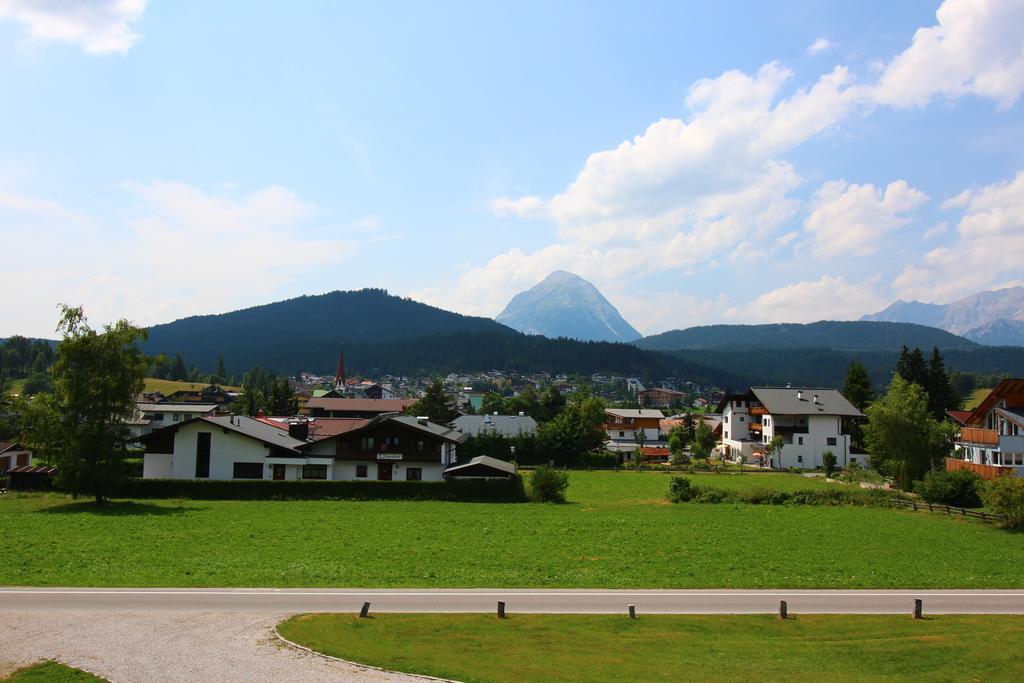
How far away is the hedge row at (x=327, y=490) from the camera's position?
167ft

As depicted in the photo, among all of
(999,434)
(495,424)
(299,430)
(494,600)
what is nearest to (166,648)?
(494,600)

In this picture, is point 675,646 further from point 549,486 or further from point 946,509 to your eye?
point 946,509

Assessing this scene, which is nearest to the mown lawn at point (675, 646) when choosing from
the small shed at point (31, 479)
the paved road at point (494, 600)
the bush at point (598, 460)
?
the paved road at point (494, 600)

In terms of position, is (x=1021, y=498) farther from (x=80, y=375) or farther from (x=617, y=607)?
(x=80, y=375)

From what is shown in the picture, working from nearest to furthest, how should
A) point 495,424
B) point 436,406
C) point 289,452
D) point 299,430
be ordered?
point 289,452, point 299,430, point 495,424, point 436,406

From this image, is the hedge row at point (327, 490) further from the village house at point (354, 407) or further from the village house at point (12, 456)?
the village house at point (354, 407)

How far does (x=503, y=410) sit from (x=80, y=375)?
4017 inches

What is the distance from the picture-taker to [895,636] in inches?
765

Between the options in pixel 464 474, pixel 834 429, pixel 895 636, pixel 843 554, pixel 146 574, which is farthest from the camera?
pixel 834 429

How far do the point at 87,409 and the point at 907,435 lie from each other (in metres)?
62.5

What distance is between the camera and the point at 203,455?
57.2m

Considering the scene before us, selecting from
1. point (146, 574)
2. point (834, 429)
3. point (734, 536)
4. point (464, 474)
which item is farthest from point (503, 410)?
point (146, 574)

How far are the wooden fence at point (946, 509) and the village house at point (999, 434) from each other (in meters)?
9.36

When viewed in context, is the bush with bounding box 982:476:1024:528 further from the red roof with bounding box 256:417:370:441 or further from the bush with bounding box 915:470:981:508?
the red roof with bounding box 256:417:370:441
